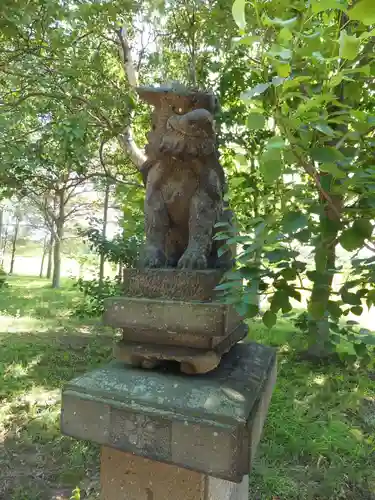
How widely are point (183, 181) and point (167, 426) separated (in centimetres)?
112

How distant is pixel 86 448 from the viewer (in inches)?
127

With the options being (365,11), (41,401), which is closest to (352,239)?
(365,11)

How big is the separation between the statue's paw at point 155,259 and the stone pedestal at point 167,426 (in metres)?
0.47

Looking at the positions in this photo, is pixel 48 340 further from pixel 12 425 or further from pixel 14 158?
pixel 14 158

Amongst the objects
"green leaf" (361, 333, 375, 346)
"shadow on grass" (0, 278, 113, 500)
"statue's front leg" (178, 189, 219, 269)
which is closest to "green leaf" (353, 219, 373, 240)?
"green leaf" (361, 333, 375, 346)

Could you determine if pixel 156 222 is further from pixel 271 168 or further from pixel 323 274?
pixel 271 168

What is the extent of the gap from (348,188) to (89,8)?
10.4 feet

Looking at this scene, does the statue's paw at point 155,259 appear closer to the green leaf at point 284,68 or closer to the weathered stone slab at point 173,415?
the weathered stone slab at point 173,415

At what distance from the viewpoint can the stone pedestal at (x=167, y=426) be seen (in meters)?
1.36

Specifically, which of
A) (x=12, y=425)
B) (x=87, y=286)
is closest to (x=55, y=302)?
(x=87, y=286)

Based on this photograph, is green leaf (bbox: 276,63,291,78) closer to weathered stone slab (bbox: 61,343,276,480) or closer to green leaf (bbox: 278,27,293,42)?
green leaf (bbox: 278,27,293,42)

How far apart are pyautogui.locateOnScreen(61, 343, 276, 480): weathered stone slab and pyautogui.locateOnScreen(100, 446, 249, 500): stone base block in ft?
0.59

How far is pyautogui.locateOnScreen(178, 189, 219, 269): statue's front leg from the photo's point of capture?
6.26 ft

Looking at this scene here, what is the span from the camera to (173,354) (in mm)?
1680
